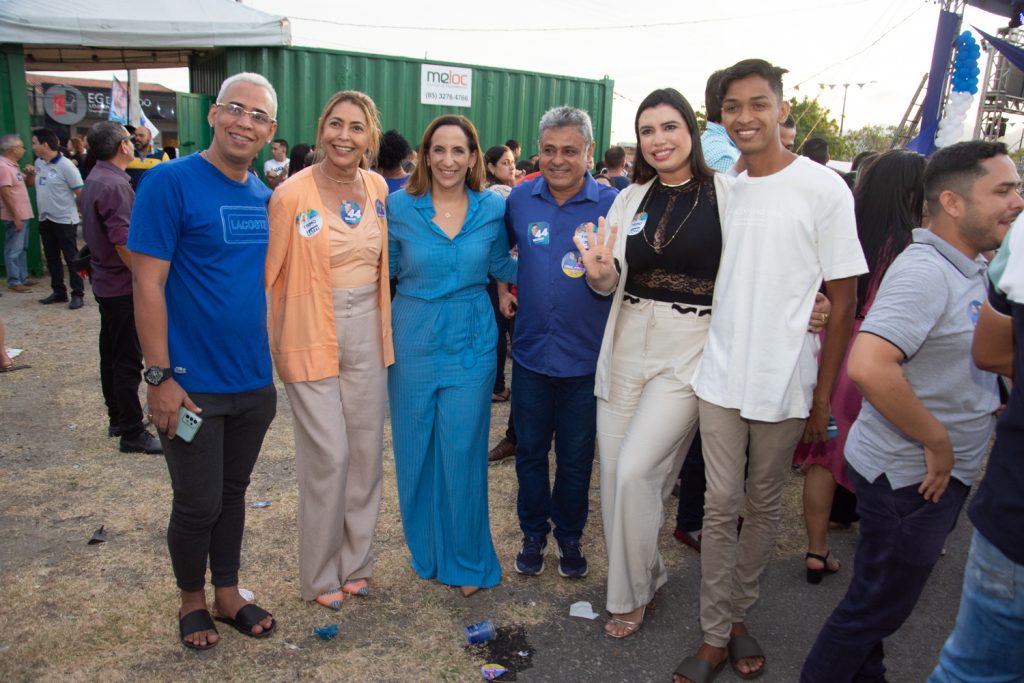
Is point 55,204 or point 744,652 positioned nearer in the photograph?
point 744,652

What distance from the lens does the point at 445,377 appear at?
10.9 feet

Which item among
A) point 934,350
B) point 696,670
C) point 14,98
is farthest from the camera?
point 14,98

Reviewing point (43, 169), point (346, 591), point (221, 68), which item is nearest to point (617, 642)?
point (346, 591)

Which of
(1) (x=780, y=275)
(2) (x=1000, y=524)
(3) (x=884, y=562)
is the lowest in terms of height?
(3) (x=884, y=562)

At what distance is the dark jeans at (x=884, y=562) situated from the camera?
2.24 metres

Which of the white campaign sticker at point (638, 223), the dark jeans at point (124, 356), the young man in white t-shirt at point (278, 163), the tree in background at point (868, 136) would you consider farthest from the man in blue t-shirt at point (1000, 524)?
the tree in background at point (868, 136)

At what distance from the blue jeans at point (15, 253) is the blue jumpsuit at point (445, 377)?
858cm

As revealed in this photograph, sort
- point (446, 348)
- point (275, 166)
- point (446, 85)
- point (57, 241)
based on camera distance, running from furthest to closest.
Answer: point (446, 85), point (275, 166), point (57, 241), point (446, 348)

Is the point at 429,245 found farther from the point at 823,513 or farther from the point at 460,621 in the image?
the point at 823,513

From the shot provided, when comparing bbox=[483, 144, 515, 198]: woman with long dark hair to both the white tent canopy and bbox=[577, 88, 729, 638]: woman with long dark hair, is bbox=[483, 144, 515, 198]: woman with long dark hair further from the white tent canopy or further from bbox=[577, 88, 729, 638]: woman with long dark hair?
the white tent canopy

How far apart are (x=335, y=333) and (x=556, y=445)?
1.13 meters

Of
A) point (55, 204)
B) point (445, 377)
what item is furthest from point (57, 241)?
point (445, 377)

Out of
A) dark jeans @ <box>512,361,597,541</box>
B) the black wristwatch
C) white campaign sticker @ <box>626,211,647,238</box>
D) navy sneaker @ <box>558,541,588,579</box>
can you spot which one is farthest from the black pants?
the black wristwatch

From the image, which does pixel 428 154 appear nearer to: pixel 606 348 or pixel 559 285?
pixel 559 285
